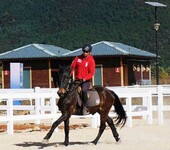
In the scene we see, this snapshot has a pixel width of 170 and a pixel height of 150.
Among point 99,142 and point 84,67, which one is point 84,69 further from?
point 99,142

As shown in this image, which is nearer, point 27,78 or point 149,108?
point 149,108

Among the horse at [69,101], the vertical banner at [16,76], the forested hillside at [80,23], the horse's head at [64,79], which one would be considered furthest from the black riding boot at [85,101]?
the forested hillside at [80,23]

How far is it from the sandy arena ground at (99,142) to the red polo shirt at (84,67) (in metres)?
1.52

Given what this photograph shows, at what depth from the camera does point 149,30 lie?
104 metres

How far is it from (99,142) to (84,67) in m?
2.07

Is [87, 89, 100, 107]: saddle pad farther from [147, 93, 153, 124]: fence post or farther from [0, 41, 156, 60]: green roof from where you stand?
[0, 41, 156, 60]: green roof

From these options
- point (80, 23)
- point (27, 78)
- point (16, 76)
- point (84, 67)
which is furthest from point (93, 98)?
point (80, 23)

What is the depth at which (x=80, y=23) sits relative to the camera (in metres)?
114

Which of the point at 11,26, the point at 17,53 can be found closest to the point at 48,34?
the point at 11,26

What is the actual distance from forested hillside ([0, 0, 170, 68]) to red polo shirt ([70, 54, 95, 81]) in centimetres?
7696

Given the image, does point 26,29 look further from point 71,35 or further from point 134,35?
point 134,35

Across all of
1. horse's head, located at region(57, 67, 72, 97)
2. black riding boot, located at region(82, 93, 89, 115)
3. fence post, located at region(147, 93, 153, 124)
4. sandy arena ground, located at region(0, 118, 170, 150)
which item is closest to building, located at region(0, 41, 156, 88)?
fence post, located at region(147, 93, 153, 124)

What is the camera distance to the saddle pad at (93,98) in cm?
1337

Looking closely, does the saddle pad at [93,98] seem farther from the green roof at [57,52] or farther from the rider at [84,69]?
the green roof at [57,52]
